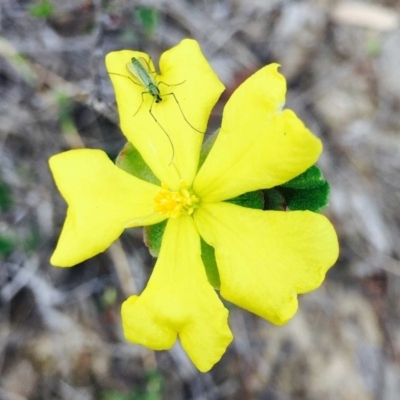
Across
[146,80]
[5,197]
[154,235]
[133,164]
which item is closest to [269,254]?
[154,235]

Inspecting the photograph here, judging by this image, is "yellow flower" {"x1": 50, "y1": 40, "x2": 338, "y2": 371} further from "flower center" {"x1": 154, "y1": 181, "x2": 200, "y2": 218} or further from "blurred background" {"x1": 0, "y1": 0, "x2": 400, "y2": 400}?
"blurred background" {"x1": 0, "y1": 0, "x2": 400, "y2": 400}

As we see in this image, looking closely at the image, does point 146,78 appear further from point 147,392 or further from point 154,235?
point 147,392

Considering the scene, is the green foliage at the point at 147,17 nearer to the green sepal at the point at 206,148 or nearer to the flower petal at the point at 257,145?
the green sepal at the point at 206,148

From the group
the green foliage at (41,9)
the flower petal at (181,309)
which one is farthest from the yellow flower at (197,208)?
the green foliage at (41,9)

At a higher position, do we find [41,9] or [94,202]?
[94,202]

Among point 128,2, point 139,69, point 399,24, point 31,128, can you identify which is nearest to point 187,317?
point 139,69
